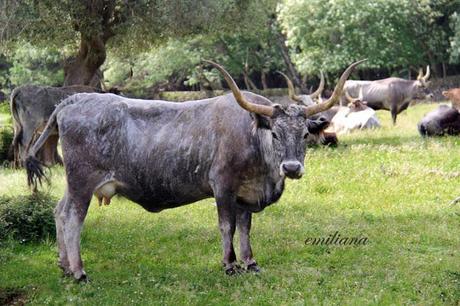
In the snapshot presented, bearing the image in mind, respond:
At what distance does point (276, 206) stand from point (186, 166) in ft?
14.0

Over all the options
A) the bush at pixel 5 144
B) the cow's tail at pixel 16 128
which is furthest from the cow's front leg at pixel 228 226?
the bush at pixel 5 144

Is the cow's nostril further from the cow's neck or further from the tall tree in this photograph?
the tall tree

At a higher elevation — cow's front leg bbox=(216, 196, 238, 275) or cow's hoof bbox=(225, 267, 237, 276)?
cow's front leg bbox=(216, 196, 238, 275)

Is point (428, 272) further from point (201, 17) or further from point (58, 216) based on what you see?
point (201, 17)

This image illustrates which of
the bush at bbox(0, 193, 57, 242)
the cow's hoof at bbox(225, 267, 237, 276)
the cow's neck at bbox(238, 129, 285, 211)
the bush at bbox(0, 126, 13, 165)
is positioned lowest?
the bush at bbox(0, 126, 13, 165)

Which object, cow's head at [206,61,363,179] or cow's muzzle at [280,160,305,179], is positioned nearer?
cow's muzzle at [280,160,305,179]

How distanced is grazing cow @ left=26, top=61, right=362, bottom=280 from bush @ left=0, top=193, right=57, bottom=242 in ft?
6.68

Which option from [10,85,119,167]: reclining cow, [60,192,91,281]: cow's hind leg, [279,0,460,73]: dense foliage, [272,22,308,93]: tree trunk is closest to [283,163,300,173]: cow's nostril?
[60,192,91,281]: cow's hind leg

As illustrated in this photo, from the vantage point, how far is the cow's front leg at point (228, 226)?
8805mm

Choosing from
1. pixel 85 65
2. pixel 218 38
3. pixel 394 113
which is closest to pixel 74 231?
pixel 85 65

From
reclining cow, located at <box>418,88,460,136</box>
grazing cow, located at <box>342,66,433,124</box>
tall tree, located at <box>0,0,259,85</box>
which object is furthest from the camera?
grazing cow, located at <box>342,66,433,124</box>

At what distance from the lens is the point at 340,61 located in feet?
127

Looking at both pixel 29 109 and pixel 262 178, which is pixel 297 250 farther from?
pixel 29 109

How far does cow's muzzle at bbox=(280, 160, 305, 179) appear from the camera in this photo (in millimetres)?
8055
